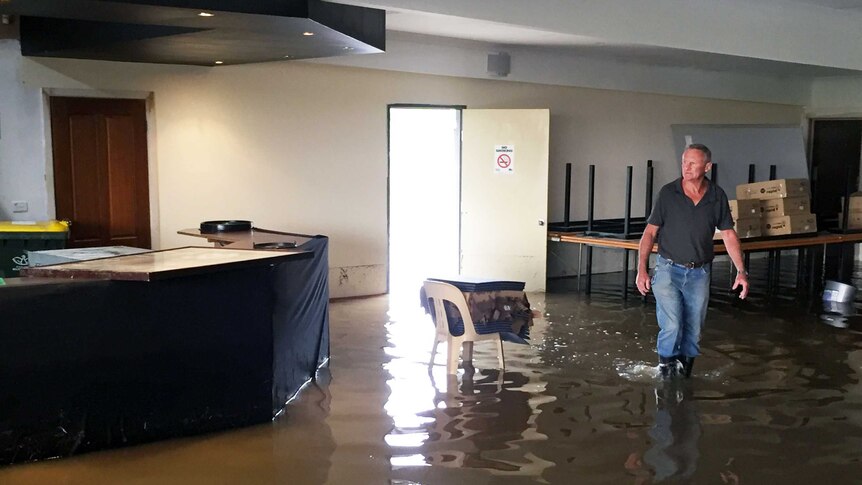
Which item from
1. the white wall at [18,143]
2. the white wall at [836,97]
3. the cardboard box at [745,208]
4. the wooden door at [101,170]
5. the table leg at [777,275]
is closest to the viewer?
the white wall at [18,143]

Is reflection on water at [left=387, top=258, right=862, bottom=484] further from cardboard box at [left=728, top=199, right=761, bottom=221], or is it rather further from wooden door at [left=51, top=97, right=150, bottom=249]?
wooden door at [left=51, top=97, right=150, bottom=249]

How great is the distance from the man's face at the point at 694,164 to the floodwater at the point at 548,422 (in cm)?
138

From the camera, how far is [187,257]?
4531mm

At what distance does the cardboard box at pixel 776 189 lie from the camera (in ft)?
29.3

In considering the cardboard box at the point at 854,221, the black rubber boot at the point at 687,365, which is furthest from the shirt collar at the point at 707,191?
the cardboard box at the point at 854,221

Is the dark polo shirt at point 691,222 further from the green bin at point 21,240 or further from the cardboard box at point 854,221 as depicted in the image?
the cardboard box at point 854,221

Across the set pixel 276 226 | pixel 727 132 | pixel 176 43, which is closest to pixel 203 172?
pixel 276 226

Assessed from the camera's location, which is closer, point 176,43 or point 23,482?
point 23,482

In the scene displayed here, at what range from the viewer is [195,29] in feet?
17.1

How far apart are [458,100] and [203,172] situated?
9.94 ft

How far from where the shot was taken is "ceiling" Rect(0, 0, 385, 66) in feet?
14.9

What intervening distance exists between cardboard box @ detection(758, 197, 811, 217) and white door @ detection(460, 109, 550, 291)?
248 cm

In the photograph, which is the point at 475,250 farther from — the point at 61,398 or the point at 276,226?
the point at 61,398

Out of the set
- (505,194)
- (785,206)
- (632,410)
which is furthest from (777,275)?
(632,410)
